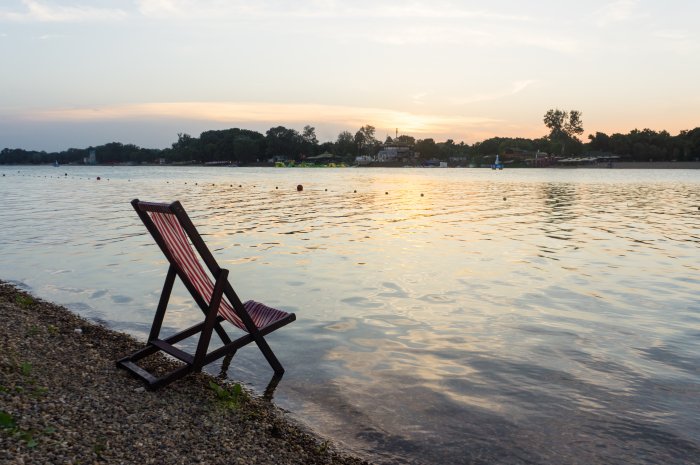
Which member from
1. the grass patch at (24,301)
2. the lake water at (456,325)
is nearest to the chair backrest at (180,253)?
the lake water at (456,325)

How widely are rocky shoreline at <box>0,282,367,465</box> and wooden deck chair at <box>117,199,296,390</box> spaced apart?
0.29 meters

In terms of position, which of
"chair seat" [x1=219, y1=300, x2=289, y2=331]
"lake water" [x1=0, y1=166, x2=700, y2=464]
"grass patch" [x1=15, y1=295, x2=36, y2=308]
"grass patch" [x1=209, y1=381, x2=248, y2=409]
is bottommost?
"lake water" [x1=0, y1=166, x2=700, y2=464]

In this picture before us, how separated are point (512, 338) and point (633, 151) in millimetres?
208752

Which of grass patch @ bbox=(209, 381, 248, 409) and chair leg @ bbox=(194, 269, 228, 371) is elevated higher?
chair leg @ bbox=(194, 269, 228, 371)

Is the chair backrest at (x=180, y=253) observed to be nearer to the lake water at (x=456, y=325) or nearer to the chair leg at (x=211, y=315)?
the chair leg at (x=211, y=315)

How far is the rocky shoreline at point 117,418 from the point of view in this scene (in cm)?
416

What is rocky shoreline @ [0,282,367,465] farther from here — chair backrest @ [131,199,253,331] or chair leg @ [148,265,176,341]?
chair backrest @ [131,199,253,331]

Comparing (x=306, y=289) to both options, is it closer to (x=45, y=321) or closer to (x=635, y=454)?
(x=45, y=321)

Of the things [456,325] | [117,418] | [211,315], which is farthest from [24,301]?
[456,325]

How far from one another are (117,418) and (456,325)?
19.3ft

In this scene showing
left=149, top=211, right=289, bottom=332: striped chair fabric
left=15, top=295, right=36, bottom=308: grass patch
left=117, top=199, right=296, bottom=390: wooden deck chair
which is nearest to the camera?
left=117, top=199, right=296, bottom=390: wooden deck chair

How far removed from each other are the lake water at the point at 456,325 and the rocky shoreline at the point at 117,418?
629mm

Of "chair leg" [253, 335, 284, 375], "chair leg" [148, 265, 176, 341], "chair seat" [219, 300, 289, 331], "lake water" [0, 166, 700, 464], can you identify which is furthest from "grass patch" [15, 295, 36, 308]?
"chair leg" [253, 335, 284, 375]

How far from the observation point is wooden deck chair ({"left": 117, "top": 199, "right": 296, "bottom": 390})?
5867mm
